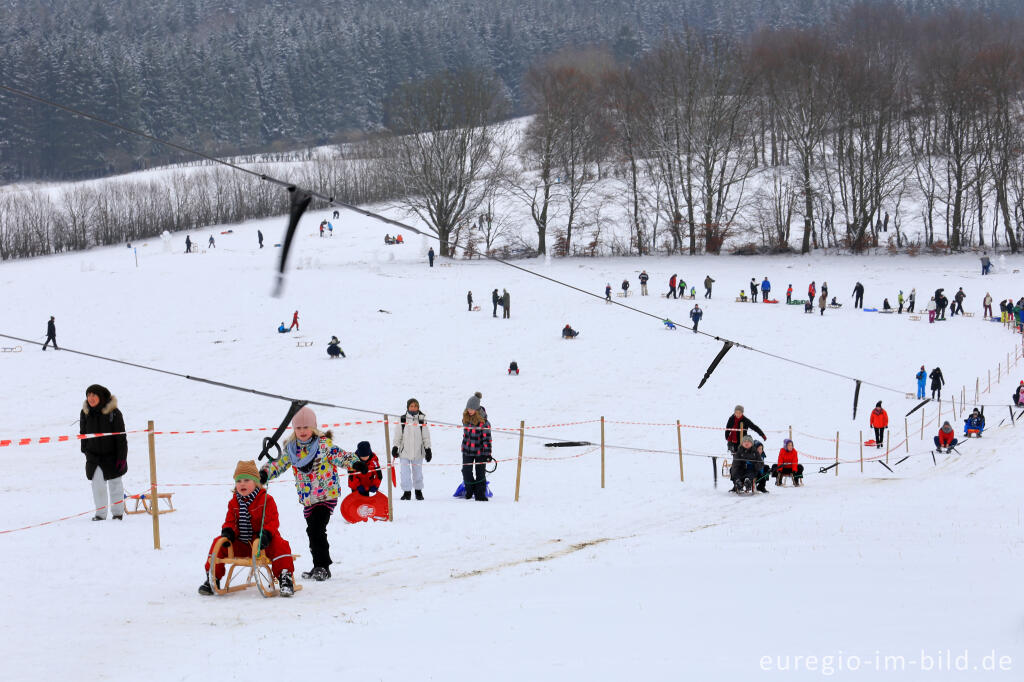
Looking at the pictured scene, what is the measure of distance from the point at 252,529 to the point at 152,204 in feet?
276

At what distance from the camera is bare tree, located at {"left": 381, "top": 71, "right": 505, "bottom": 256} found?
63438 mm

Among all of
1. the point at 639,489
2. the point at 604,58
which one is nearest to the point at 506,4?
the point at 604,58

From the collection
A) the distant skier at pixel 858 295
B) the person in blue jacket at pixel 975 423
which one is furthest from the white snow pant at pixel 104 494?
the distant skier at pixel 858 295

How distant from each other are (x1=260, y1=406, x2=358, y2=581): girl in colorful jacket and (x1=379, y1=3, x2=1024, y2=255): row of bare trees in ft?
175

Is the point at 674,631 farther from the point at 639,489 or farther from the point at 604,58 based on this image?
the point at 604,58

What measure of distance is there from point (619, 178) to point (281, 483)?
60.0 metres

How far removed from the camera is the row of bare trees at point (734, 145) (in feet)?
203

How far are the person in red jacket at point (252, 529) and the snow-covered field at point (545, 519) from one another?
0.26m

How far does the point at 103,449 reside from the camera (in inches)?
422

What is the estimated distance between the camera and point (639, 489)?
→ 1597 centimetres

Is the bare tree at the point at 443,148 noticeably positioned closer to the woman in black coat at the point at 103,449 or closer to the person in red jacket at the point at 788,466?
the person in red jacket at the point at 788,466

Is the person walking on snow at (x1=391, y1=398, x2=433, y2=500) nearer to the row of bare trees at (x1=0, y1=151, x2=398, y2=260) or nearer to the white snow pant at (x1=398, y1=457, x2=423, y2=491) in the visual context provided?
the white snow pant at (x1=398, y1=457, x2=423, y2=491)

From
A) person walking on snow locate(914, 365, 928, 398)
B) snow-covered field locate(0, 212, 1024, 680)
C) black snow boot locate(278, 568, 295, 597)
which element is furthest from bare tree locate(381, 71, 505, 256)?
black snow boot locate(278, 568, 295, 597)

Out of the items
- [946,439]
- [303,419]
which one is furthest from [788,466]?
[303,419]
